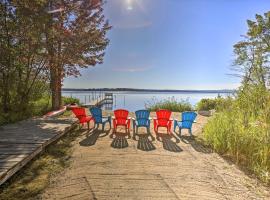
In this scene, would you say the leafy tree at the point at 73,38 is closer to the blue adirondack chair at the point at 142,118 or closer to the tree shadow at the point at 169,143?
the blue adirondack chair at the point at 142,118

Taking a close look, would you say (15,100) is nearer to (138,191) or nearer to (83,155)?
(83,155)

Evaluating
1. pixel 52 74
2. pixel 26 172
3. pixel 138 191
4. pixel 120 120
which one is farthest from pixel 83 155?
pixel 52 74

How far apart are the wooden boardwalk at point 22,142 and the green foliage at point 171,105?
24.3 ft

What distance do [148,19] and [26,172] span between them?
1092cm

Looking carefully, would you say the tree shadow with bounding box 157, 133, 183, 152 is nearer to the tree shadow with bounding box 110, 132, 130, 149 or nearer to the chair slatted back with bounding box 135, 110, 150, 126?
the chair slatted back with bounding box 135, 110, 150, 126

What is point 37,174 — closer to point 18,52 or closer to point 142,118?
point 142,118

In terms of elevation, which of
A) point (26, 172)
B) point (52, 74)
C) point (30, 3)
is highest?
point (30, 3)

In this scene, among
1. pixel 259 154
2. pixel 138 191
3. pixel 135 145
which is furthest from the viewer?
pixel 135 145

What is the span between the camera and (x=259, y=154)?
5.19 m

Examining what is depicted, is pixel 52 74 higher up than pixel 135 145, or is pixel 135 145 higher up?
pixel 52 74

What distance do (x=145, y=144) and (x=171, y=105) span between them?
8.68 metres

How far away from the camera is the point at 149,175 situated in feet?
14.5

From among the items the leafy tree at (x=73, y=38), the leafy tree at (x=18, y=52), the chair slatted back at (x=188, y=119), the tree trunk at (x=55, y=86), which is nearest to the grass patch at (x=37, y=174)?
the chair slatted back at (x=188, y=119)

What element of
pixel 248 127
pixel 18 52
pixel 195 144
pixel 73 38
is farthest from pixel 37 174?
pixel 73 38
